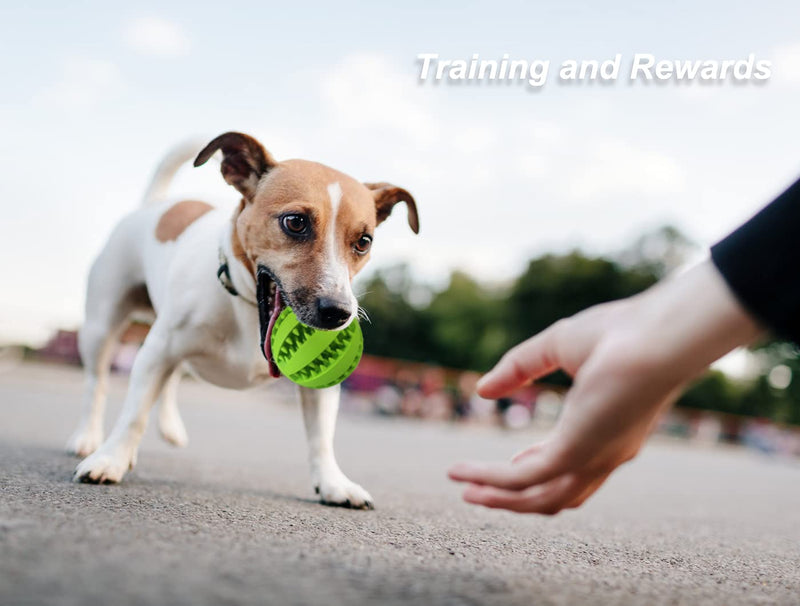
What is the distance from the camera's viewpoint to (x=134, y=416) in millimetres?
3252

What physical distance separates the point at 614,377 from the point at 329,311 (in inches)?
60.8

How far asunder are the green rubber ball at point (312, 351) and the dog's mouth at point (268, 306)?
3cm

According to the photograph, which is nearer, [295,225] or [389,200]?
[295,225]

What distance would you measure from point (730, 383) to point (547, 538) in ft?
207

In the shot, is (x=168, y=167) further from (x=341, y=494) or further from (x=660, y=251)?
(x=660, y=251)

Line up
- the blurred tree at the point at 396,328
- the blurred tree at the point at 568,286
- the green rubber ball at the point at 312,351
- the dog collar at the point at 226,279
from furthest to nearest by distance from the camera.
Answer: the blurred tree at the point at 396,328
the blurred tree at the point at 568,286
the dog collar at the point at 226,279
the green rubber ball at the point at 312,351

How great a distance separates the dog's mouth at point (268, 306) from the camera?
309cm

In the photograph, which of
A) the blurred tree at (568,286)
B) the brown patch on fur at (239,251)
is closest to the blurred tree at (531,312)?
the blurred tree at (568,286)

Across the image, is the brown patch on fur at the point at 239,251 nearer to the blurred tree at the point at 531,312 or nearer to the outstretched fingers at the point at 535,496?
the outstretched fingers at the point at 535,496

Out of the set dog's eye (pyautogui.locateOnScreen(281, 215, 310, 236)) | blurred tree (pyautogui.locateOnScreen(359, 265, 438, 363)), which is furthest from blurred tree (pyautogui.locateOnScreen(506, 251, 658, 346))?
dog's eye (pyautogui.locateOnScreen(281, 215, 310, 236))

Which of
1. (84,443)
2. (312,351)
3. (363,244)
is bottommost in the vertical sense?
(84,443)

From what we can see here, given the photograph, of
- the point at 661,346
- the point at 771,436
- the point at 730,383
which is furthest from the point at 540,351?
the point at 730,383

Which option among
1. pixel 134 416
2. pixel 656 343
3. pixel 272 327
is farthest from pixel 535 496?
pixel 134 416

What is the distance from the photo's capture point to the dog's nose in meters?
2.93
